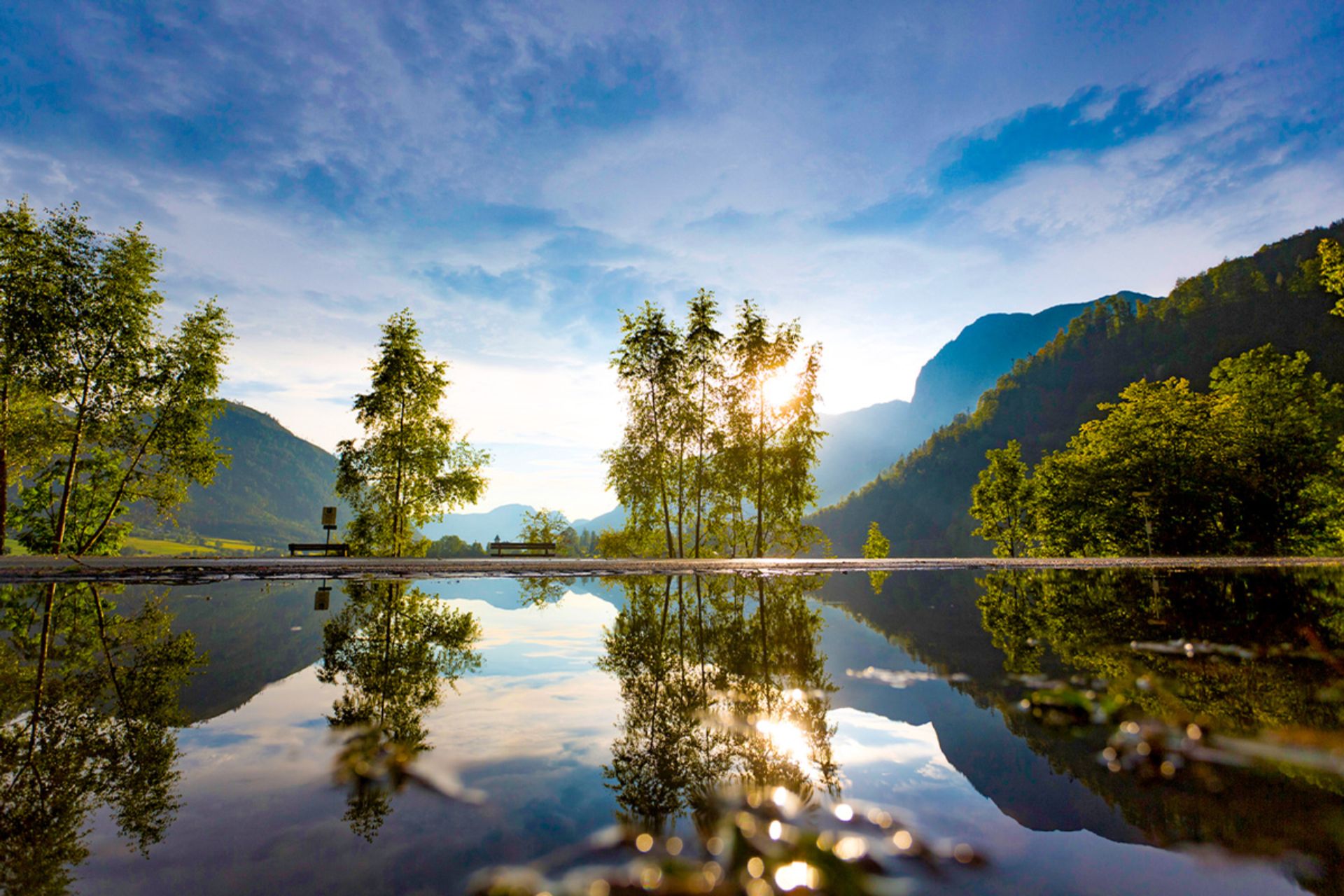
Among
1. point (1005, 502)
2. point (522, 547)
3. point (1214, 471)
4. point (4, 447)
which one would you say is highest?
point (4, 447)

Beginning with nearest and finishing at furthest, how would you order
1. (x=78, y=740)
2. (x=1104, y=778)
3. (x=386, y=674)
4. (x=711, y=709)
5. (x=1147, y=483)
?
(x=1104, y=778), (x=78, y=740), (x=711, y=709), (x=386, y=674), (x=1147, y=483)

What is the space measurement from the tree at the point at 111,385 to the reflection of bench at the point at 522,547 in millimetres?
11755

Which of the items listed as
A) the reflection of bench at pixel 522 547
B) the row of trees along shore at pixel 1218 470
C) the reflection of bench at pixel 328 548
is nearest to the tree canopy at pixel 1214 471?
the row of trees along shore at pixel 1218 470

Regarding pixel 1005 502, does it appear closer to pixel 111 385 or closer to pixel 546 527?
pixel 546 527

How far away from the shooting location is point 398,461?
27094 mm

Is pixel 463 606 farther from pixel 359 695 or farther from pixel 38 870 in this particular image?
pixel 38 870

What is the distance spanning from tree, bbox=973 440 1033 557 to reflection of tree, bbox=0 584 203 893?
50288mm

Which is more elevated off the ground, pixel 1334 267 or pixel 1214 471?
pixel 1334 267

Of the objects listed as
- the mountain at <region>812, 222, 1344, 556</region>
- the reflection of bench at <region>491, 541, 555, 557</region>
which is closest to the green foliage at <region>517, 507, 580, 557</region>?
the reflection of bench at <region>491, 541, 555, 557</region>

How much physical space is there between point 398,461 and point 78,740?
2621cm

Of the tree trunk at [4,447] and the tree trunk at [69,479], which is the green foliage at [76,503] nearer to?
the tree trunk at [69,479]

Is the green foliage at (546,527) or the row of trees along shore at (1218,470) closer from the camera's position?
the row of trees along shore at (1218,470)

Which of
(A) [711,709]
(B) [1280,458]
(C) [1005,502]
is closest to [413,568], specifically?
(A) [711,709]

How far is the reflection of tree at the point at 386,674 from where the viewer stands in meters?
2.64
